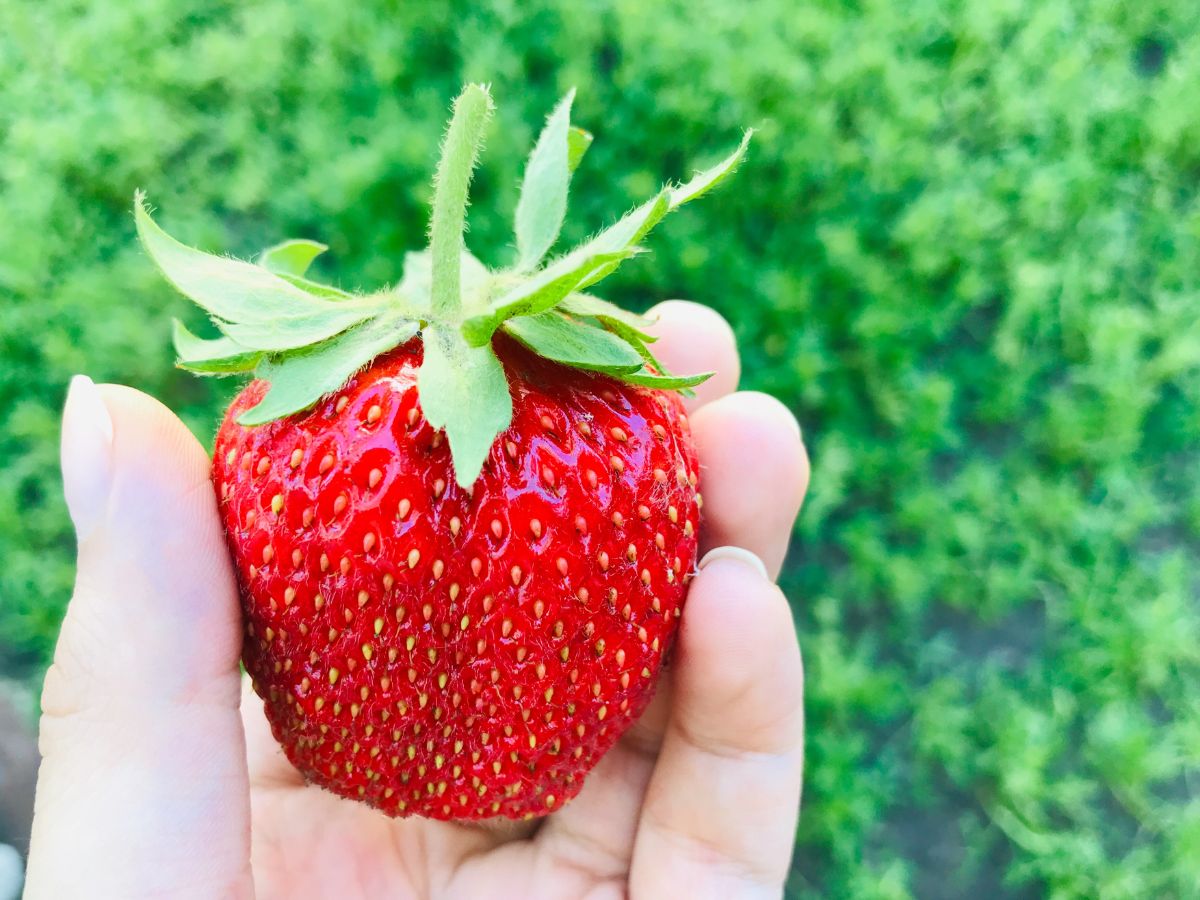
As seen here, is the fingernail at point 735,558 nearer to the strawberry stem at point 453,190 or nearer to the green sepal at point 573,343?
the green sepal at point 573,343

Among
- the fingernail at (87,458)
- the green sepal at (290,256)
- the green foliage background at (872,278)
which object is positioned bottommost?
the green foliage background at (872,278)

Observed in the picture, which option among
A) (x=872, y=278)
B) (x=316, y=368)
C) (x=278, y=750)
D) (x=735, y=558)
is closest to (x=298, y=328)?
(x=316, y=368)

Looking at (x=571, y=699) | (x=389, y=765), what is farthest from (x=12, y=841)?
(x=571, y=699)

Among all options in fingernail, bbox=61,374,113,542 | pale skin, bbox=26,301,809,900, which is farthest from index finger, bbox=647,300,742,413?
fingernail, bbox=61,374,113,542

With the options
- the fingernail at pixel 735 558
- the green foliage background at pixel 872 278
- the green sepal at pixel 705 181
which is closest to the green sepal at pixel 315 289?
the green sepal at pixel 705 181

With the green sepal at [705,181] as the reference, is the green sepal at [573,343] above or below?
below

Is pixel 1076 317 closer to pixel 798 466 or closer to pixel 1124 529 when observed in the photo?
pixel 1124 529

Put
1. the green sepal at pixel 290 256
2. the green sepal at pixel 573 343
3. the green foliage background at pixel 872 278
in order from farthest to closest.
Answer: the green foliage background at pixel 872 278, the green sepal at pixel 290 256, the green sepal at pixel 573 343
